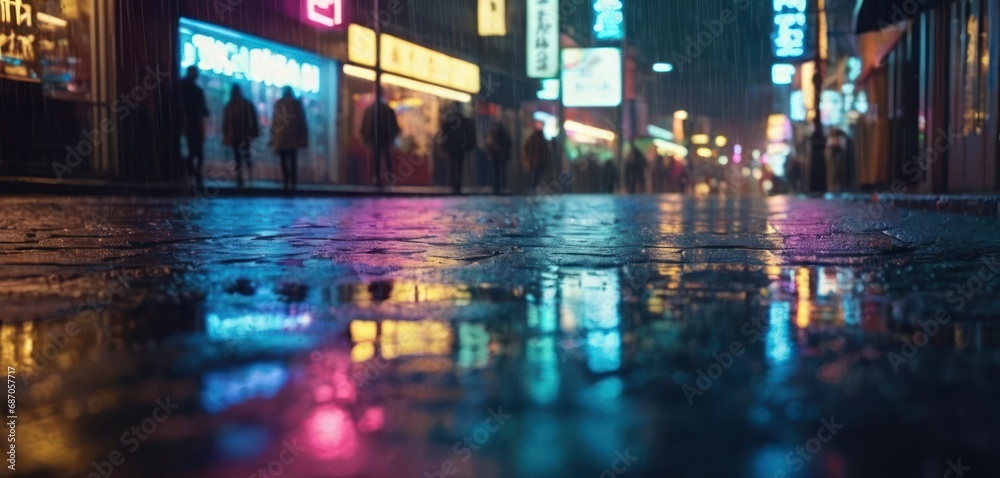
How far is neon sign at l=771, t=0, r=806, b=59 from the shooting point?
24875mm

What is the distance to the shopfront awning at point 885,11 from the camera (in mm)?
11634

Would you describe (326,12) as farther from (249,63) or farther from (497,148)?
(497,148)

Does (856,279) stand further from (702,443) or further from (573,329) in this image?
(702,443)

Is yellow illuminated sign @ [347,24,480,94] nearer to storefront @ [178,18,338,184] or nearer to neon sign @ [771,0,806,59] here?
storefront @ [178,18,338,184]

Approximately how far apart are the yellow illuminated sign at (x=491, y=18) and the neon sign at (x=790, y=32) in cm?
824

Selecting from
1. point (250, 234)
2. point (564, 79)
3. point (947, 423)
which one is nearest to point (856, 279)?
point (947, 423)

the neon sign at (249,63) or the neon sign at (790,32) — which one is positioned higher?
the neon sign at (790,32)

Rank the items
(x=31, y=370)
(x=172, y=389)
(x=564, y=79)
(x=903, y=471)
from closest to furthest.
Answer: (x=903, y=471)
(x=172, y=389)
(x=31, y=370)
(x=564, y=79)

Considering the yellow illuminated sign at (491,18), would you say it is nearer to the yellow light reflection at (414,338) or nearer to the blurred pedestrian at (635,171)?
the blurred pedestrian at (635,171)

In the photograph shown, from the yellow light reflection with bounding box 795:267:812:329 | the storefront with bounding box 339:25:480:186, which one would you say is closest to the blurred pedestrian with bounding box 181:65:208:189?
the storefront with bounding box 339:25:480:186

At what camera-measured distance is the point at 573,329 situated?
1674 millimetres

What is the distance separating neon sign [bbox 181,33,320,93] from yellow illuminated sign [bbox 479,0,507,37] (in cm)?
934

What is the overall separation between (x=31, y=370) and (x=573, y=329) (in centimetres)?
86

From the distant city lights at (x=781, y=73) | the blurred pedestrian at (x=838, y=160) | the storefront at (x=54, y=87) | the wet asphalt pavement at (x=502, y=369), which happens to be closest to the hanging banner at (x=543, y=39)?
the distant city lights at (x=781, y=73)
